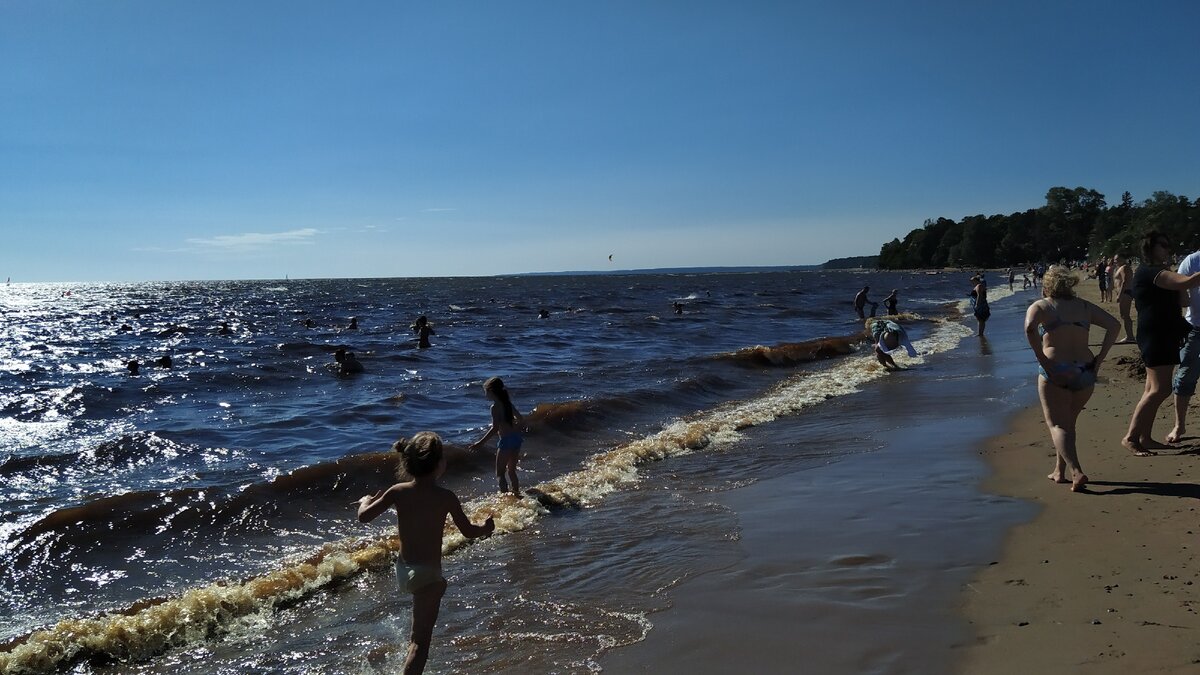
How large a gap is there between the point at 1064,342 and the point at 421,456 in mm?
4847

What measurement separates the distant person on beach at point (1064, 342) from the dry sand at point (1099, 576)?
78 centimetres

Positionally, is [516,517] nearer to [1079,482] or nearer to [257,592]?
[257,592]

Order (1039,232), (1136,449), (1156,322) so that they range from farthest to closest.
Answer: (1039,232), (1136,449), (1156,322)

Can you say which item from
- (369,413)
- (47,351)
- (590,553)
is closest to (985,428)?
(590,553)

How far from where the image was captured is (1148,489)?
5.88 m

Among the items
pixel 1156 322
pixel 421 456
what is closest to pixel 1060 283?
pixel 1156 322

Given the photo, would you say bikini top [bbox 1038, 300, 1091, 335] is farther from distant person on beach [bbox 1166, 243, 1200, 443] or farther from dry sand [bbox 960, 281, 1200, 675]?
dry sand [bbox 960, 281, 1200, 675]

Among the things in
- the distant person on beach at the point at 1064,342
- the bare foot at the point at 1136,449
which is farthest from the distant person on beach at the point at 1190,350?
the distant person on beach at the point at 1064,342

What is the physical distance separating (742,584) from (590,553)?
1.54 m

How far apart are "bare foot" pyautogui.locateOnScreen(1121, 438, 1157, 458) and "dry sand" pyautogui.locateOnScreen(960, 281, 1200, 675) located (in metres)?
0.08

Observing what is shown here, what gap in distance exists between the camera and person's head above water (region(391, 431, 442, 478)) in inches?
160

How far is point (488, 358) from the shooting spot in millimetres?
24219

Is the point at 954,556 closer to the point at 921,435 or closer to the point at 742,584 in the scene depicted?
the point at 742,584

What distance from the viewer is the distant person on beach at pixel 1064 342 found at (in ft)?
19.4
